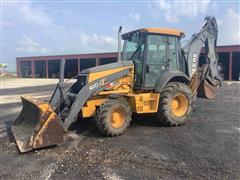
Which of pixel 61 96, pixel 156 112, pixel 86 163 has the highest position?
pixel 61 96

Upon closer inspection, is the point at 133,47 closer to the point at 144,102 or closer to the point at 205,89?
the point at 144,102

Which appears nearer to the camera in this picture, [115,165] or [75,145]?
[115,165]

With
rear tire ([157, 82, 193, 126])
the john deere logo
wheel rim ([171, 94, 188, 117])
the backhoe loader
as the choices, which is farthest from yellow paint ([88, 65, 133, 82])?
wheel rim ([171, 94, 188, 117])

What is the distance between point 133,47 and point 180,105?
2.13 m

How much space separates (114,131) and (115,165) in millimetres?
1514

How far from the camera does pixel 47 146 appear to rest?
5375mm

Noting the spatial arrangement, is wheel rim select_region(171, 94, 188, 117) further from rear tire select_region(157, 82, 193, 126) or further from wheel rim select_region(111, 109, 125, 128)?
wheel rim select_region(111, 109, 125, 128)

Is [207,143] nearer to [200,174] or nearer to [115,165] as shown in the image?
[200,174]

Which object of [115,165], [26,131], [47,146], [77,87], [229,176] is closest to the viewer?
[229,176]

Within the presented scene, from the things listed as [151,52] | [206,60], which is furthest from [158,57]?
[206,60]

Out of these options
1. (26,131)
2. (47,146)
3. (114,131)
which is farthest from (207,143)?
(26,131)

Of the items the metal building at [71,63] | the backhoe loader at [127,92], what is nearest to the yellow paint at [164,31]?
the backhoe loader at [127,92]

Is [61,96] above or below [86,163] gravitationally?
above

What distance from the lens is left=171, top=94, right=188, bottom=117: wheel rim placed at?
7.23 m
